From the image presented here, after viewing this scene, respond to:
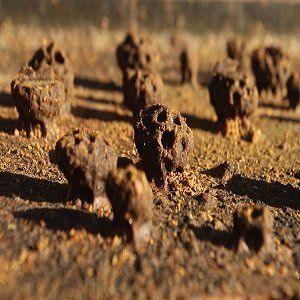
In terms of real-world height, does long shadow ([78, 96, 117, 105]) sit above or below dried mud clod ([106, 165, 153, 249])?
below

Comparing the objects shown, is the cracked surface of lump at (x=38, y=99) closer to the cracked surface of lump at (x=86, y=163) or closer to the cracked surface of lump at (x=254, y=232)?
the cracked surface of lump at (x=86, y=163)

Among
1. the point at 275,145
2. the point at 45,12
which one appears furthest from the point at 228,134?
the point at 45,12

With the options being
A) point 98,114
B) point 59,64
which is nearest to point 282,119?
point 98,114

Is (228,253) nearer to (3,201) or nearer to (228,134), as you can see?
(3,201)

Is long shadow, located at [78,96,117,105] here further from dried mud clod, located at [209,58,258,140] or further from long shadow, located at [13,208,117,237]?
long shadow, located at [13,208,117,237]

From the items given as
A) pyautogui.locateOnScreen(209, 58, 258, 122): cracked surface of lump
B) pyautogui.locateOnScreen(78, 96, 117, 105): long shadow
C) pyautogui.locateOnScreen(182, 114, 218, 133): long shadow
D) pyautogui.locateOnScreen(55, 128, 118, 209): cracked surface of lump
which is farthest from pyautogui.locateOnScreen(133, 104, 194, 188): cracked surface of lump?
pyautogui.locateOnScreen(78, 96, 117, 105): long shadow

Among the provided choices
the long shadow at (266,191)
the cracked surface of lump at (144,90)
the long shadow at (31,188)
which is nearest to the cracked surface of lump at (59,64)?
the cracked surface of lump at (144,90)
